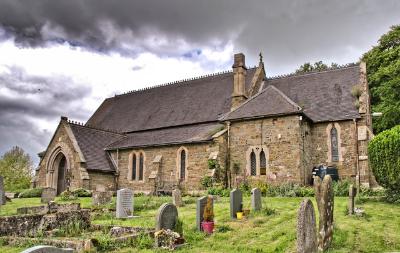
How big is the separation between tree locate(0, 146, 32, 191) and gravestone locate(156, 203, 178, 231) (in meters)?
34.1

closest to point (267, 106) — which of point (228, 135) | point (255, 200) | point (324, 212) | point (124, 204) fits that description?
point (228, 135)

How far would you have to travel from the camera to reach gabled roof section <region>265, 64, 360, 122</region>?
27.9 meters

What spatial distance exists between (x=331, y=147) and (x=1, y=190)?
790 inches

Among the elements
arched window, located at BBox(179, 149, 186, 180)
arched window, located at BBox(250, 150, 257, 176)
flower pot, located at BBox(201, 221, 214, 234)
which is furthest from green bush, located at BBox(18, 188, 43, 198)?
flower pot, located at BBox(201, 221, 214, 234)

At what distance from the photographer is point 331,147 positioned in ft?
89.7

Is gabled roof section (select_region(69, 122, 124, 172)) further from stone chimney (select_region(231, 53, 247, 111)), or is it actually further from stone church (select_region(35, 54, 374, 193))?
stone chimney (select_region(231, 53, 247, 111))

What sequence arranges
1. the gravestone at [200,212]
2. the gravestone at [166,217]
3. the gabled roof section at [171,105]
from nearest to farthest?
the gravestone at [166,217] < the gravestone at [200,212] < the gabled roof section at [171,105]

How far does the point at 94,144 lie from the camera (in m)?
34.1

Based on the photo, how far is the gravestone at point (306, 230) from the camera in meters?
9.03

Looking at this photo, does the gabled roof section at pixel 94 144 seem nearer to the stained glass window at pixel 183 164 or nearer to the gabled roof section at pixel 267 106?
the stained glass window at pixel 183 164

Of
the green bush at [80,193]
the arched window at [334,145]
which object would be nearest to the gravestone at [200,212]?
the arched window at [334,145]

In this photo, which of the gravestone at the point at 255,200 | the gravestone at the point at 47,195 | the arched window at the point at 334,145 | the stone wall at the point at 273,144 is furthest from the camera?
the arched window at the point at 334,145

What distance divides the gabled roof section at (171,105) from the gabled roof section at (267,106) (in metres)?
4.67

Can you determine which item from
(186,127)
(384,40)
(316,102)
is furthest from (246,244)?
(384,40)
